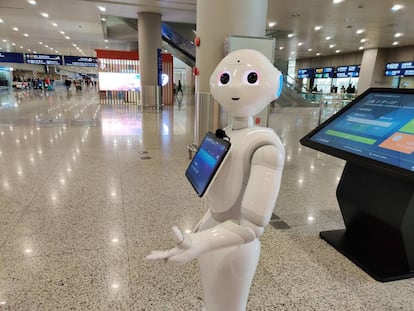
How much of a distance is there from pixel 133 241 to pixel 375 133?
2.12m

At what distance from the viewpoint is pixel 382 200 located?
7.30ft

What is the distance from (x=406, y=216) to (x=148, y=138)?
5.64m

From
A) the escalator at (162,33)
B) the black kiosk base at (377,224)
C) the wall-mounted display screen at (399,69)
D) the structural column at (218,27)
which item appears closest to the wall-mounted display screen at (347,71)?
the wall-mounted display screen at (399,69)

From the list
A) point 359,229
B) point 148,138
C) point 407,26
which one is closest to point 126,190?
point 359,229

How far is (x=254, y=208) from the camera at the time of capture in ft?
3.45

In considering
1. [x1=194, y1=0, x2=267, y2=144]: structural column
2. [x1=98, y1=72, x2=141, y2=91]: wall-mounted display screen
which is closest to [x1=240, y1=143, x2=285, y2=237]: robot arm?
[x1=194, y1=0, x2=267, y2=144]: structural column

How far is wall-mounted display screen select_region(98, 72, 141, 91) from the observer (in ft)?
56.2

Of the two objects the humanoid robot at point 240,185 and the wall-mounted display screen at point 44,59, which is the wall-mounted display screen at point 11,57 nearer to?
the wall-mounted display screen at point 44,59

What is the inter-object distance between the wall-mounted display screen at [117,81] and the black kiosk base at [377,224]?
16.1m

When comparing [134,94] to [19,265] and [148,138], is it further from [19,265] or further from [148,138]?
[19,265]

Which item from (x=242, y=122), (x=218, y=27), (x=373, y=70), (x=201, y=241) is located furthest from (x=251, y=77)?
Answer: (x=373, y=70)

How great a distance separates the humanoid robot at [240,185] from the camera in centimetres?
106

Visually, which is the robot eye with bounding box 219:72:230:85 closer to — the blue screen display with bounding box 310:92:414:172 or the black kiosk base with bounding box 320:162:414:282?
the blue screen display with bounding box 310:92:414:172

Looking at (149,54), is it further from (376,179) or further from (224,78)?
(224,78)
